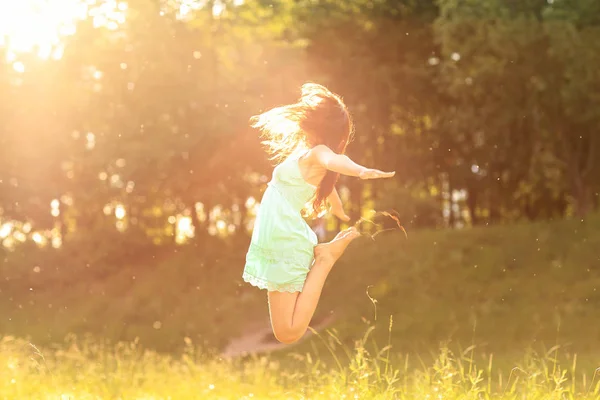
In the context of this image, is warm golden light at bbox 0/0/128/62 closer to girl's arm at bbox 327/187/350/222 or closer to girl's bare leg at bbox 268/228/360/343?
girl's arm at bbox 327/187/350/222

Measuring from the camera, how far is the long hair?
611 cm

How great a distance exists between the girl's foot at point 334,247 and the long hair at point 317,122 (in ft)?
1.15

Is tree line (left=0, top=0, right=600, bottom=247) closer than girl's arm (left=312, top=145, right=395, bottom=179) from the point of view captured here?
No

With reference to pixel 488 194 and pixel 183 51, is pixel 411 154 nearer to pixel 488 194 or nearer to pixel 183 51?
pixel 488 194

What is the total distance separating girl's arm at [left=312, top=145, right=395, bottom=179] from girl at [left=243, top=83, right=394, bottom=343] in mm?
148

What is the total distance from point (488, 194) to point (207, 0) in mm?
17061

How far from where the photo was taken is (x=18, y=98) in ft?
87.8

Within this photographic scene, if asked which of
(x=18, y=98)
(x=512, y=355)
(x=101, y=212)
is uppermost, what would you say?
(x=18, y=98)

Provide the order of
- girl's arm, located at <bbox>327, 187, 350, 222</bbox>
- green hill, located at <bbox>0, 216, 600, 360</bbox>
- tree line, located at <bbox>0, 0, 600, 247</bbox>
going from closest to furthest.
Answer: girl's arm, located at <bbox>327, 187, 350, 222</bbox> < green hill, located at <bbox>0, 216, 600, 360</bbox> < tree line, located at <bbox>0, 0, 600, 247</bbox>

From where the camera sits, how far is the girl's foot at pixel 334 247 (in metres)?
6.22

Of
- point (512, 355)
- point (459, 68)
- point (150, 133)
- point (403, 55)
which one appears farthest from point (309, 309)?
point (403, 55)

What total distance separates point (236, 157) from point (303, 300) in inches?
831

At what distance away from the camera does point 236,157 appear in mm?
27078

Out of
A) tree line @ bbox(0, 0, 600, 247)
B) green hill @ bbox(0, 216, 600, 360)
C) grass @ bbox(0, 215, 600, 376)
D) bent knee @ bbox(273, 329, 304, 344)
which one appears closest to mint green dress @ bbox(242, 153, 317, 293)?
bent knee @ bbox(273, 329, 304, 344)
